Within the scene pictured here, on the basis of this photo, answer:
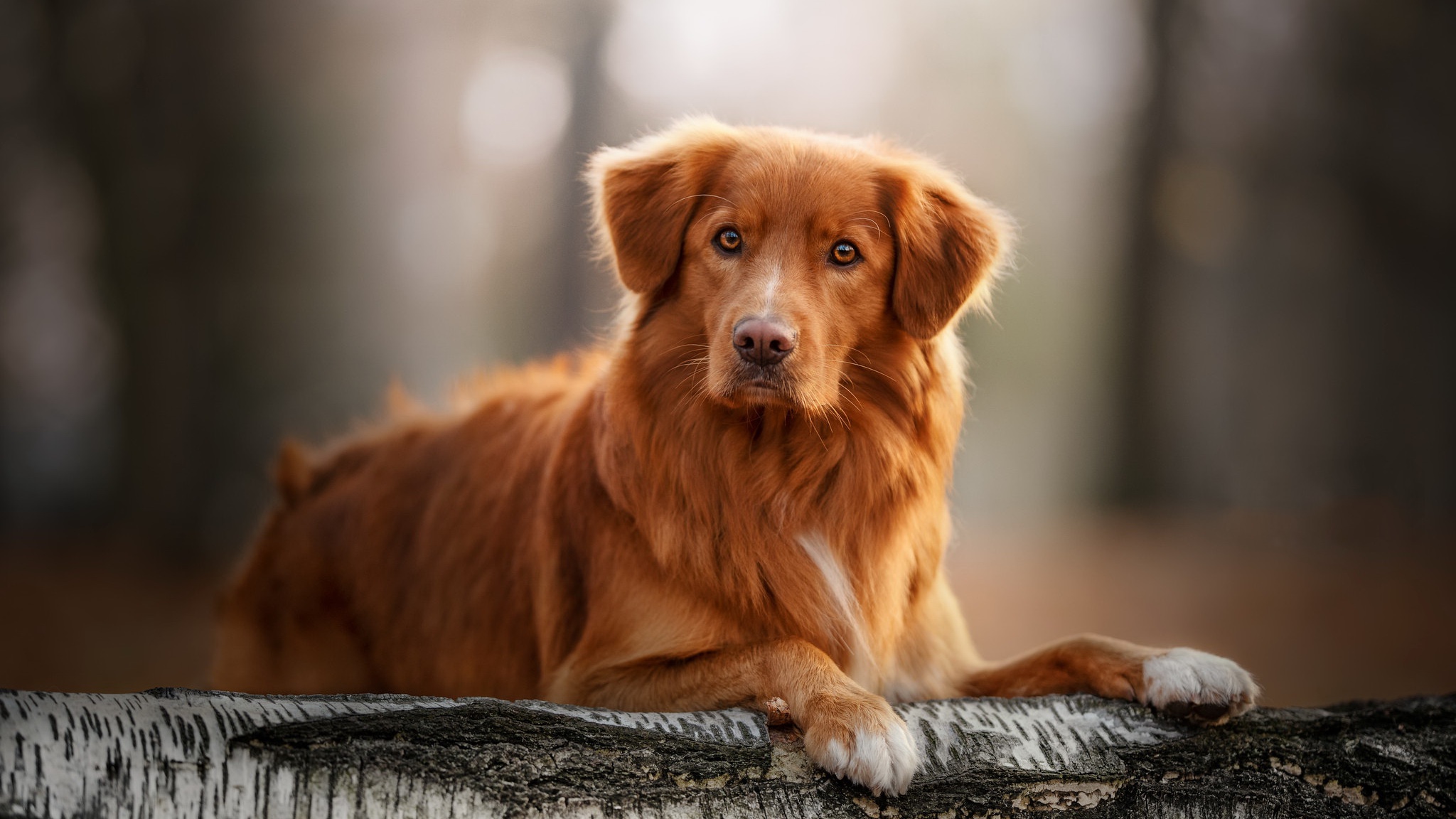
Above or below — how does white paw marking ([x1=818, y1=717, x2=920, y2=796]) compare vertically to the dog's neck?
below

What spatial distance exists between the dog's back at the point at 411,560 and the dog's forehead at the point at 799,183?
2.88 ft

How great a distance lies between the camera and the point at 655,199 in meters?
2.87

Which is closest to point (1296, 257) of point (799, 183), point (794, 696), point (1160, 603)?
point (1160, 603)

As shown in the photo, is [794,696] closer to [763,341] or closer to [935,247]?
[763,341]

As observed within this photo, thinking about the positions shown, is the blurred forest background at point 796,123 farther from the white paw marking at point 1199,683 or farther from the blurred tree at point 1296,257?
the white paw marking at point 1199,683

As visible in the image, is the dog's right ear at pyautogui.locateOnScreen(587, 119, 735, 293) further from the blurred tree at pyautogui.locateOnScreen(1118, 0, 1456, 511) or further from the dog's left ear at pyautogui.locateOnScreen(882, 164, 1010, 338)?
the blurred tree at pyautogui.locateOnScreen(1118, 0, 1456, 511)

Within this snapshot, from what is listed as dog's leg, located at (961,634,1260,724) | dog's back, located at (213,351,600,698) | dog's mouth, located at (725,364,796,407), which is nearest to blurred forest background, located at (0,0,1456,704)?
dog's back, located at (213,351,600,698)

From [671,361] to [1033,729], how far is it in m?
1.30

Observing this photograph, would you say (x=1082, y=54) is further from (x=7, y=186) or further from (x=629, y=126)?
(x=7, y=186)

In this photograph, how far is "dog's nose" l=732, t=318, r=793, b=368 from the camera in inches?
93.9

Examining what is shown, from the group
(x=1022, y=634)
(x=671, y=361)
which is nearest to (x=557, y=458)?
(x=671, y=361)

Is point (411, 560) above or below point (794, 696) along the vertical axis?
below

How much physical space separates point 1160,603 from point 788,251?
22.7ft

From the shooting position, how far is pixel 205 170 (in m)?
9.06
